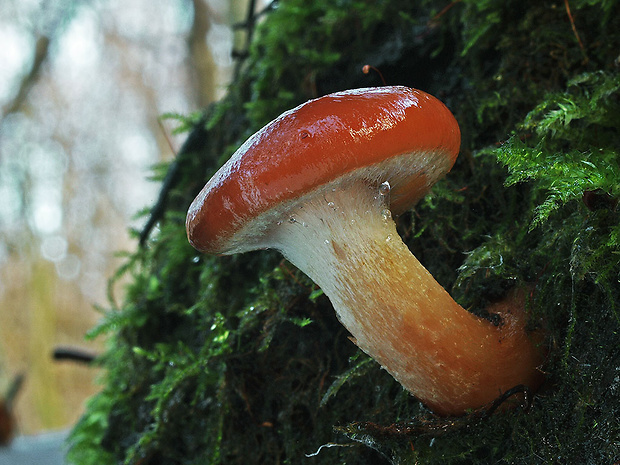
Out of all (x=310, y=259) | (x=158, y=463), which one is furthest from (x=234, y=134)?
(x=158, y=463)

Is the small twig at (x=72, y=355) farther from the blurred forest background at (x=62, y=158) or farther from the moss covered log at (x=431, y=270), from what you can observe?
the blurred forest background at (x=62, y=158)

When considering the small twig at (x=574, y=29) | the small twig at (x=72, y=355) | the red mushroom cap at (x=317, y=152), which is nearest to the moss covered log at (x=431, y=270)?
the small twig at (x=574, y=29)

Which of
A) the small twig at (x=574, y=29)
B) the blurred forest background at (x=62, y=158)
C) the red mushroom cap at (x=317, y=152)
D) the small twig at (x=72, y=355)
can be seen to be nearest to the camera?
the red mushroom cap at (x=317, y=152)

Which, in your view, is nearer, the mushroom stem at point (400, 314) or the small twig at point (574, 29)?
the mushroom stem at point (400, 314)

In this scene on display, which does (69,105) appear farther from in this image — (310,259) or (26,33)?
(310,259)

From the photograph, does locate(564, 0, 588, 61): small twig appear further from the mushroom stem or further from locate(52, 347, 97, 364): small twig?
locate(52, 347, 97, 364): small twig

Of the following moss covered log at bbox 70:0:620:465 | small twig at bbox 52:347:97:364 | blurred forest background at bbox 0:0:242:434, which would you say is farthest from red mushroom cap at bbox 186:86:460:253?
blurred forest background at bbox 0:0:242:434
